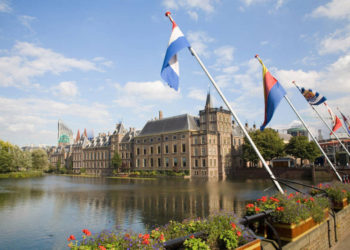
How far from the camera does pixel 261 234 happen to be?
8477mm

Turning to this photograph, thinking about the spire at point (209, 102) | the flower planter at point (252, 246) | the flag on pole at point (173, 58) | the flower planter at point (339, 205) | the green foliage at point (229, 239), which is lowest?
the flower planter at point (339, 205)

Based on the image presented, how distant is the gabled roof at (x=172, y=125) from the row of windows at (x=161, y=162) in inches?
349

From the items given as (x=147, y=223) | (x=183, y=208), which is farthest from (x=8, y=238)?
(x=183, y=208)

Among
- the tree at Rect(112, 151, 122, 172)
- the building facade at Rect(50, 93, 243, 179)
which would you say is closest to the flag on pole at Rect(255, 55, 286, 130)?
the building facade at Rect(50, 93, 243, 179)

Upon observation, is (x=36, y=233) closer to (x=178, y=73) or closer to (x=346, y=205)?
(x=178, y=73)

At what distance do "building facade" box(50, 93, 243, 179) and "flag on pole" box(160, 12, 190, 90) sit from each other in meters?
64.2

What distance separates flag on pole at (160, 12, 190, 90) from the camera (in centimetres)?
1291

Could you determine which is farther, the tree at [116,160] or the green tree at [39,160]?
the green tree at [39,160]

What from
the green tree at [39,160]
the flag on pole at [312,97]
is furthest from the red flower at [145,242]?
the green tree at [39,160]

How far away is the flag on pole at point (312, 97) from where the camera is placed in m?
23.9

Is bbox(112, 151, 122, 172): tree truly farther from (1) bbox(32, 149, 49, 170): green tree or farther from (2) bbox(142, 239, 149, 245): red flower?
(2) bbox(142, 239, 149, 245): red flower

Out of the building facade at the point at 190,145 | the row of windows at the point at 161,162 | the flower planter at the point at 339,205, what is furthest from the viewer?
the row of windows at the point at 161,162

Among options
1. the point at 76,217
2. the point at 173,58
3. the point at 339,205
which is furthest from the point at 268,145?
the point at 173,58

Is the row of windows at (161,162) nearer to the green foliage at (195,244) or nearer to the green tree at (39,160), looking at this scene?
the green tree at (39,160)
